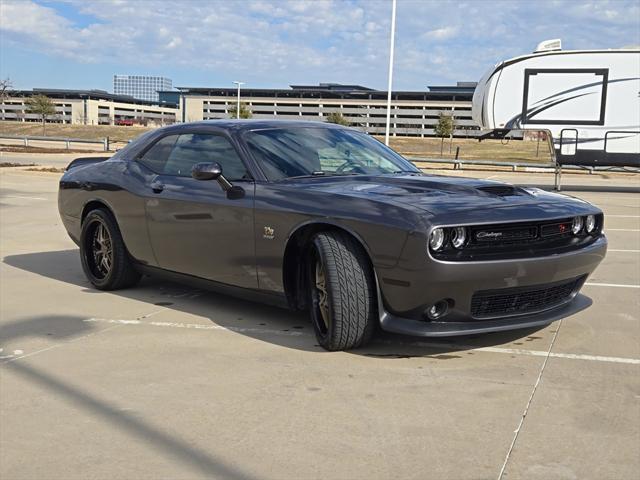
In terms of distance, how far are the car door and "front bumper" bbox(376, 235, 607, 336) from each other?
118 centimetres

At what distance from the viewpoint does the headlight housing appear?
3838 millimetres

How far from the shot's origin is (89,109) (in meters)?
131

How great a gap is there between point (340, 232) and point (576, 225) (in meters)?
1.51

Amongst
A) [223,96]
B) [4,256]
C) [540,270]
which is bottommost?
[4,256]

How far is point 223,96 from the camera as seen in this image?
367ft

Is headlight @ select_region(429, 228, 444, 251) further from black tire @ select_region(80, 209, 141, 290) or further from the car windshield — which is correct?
black tire @ select_region(80, 209, 141, 290)

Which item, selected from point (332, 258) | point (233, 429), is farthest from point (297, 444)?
point (332, 258)

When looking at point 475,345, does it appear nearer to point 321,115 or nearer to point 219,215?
point 219,215

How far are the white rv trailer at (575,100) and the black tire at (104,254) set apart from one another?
15125mm

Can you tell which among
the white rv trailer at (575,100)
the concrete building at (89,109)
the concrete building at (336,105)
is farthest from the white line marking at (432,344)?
the concrete building at (89,109)

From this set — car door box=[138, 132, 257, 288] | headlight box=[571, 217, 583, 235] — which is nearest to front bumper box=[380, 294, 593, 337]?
headlight box=[571, 217, 583, 235]

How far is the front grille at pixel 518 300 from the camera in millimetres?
4039

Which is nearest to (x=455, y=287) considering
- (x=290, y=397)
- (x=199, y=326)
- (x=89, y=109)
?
(x=290, y=397)

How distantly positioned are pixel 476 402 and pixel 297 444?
1017 millimetres
